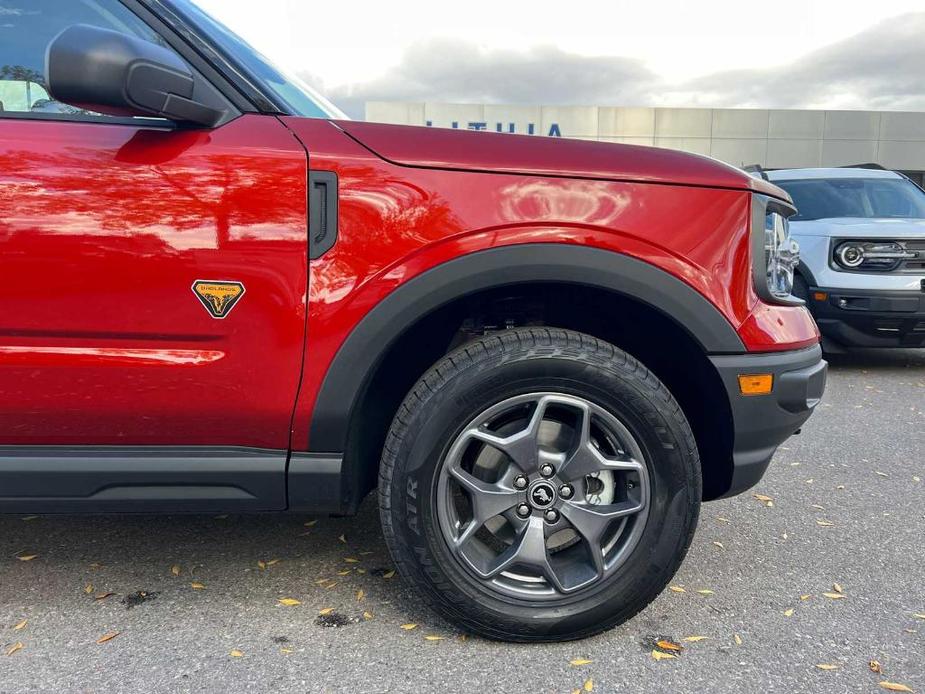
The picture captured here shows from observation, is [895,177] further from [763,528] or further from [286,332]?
[286,332]

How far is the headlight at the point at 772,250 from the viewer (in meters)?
1.87

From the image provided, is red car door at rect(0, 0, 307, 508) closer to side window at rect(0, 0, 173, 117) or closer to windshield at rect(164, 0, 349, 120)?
side window at rect(0, 0, 173, 117)

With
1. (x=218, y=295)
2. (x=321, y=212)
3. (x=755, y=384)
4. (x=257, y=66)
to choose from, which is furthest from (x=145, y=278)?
(x=755, y=384)

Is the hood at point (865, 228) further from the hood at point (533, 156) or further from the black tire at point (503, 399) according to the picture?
the black tire at point (503, 399)

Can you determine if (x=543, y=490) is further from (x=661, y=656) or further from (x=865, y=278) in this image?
(x=865, y=278)

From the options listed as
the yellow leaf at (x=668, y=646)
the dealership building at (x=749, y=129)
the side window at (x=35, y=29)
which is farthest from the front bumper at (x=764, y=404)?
the dealership building at (x=749, y=129)

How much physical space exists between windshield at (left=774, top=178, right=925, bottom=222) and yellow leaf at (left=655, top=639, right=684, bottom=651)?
5.25m

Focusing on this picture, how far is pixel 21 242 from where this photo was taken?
5.27 feet

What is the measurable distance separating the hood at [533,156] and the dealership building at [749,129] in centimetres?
2157

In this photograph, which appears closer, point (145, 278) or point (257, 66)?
point (145, 278)

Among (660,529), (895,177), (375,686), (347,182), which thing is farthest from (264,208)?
(895,177)

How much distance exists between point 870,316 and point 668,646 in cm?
449

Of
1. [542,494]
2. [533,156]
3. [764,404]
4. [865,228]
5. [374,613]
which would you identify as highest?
[533,156]

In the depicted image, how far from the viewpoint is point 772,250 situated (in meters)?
1.97
